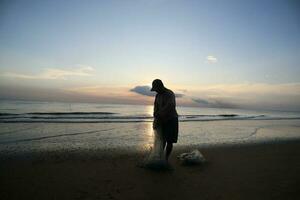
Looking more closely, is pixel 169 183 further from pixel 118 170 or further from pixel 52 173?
pixel 52 173

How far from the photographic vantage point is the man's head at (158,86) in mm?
5402

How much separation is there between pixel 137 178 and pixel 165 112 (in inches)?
62.8

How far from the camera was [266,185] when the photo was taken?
4.60 meters

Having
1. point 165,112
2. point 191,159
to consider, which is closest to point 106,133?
point 191,159

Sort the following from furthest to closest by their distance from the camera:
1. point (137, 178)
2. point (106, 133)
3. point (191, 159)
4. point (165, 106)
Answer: point (106, 133)
point (191, 159)
point (165, 106)
point (137, 178)

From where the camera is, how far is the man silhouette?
212 inches

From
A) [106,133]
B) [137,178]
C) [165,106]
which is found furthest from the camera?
[106,133]

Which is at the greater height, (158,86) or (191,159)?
(158,86)

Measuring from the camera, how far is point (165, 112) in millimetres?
5383

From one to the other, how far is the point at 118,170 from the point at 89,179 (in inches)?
35.2

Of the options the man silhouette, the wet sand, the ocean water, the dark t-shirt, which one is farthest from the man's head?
the ocean water

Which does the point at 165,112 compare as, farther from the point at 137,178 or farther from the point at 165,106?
the point at 137,178

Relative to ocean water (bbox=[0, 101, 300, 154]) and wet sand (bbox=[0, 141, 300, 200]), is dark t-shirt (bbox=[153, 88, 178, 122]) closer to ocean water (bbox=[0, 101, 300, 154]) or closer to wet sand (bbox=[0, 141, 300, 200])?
wet sand (bbox=[0, 141, 300, 200])

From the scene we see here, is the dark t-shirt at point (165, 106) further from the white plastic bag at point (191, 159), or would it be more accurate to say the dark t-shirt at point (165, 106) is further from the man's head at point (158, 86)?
the white plastic bag at point (191, 159)
